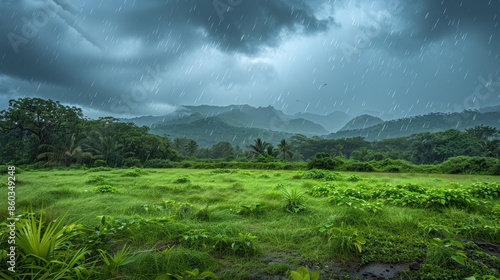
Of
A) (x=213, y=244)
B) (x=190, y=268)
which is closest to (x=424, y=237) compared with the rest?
(x=213, y=244)

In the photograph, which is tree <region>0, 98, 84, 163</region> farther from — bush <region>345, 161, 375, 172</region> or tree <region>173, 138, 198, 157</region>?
bush <region>345, 161, 375, 172</region>

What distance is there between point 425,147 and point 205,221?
52.9 m

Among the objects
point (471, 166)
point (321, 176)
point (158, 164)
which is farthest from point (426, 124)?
point (321, 176)

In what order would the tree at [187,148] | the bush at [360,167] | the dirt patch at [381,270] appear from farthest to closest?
the tree at [187,148] < the bush at [360,167] < the dirt patch at [381,270]

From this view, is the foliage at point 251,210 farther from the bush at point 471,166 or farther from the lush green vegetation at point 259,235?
the bush at point 471,166

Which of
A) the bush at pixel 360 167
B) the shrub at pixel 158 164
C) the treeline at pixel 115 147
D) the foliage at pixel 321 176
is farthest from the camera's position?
the shrub at pixel 158 164

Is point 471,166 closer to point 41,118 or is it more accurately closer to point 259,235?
point 259,235

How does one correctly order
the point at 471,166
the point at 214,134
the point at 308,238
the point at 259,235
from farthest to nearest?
the point at 214,134
the point at 471,166
the point at 259,235
the point at 308,238

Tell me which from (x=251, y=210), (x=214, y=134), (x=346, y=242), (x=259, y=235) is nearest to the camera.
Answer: (x=346, y=242)

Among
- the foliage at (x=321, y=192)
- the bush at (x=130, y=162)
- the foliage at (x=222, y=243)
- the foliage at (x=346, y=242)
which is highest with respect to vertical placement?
the foliage at (x=321, y=192)

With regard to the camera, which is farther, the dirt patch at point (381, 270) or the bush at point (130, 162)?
the bush at point (130, 162)

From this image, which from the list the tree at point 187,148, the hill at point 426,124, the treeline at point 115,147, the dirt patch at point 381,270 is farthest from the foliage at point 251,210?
the hill at point 426,124

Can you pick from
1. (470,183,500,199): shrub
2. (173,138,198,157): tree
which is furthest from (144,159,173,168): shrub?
(470,183,500,199): shrub

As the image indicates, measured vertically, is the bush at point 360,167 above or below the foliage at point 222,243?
above
